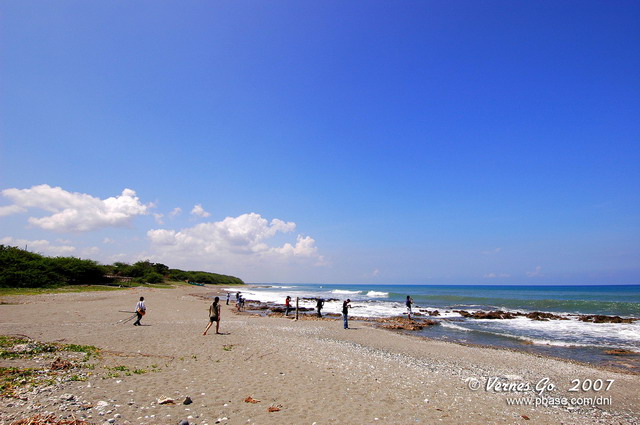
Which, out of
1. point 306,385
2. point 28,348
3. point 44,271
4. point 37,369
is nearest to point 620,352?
point 306,385

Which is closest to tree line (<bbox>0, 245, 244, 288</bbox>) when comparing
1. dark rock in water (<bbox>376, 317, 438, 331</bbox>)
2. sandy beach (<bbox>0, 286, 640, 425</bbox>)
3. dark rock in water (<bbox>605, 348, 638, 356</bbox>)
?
sandy beach (<bbox>0, 286, 640, 425</bbox>)

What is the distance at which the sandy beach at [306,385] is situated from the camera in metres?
7.60

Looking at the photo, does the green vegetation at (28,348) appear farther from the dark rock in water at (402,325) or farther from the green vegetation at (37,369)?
the dark rock in water at (402,325)

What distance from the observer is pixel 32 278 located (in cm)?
4588

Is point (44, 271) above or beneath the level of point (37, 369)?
above

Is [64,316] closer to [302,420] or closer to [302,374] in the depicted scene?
[302,374]

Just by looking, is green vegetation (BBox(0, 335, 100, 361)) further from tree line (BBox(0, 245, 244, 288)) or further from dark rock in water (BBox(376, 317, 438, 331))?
tree line (BBox(0, 245, 244, 288))

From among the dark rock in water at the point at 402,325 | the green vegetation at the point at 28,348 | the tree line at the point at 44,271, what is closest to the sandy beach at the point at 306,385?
the green vegetation at the point at 28,348

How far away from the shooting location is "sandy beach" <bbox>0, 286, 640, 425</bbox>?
760cm

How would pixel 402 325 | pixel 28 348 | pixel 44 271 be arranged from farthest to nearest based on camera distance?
pixel 44 271 → pixel 402 325 → pixel 28 348

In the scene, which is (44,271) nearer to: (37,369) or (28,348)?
(28,348)

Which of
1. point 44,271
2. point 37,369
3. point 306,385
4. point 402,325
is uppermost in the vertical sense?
point 44,271

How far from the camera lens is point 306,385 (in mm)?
10055

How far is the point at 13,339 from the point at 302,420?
46.1 feet
